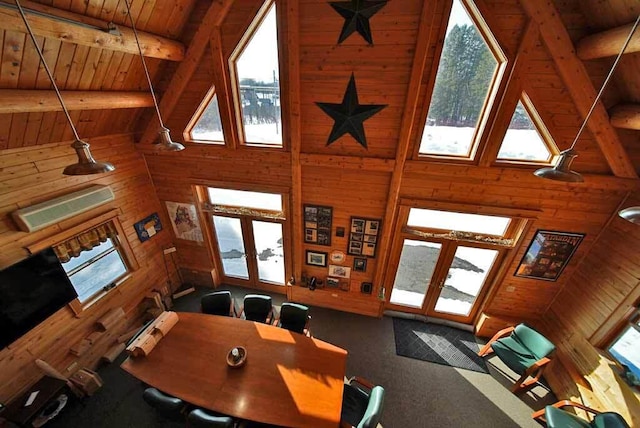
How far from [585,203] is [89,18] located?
22.3ft

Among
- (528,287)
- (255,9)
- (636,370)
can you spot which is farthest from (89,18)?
(636,370)

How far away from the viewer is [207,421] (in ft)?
8.63

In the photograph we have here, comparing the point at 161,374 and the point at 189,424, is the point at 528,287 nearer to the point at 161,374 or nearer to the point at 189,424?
the point at 189,424

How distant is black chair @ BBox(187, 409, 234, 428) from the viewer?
2.62 metres

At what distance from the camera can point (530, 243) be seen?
3998 mm

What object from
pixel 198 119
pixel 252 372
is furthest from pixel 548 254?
pixel 198 119

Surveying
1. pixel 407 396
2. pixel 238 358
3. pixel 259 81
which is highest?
pixel 259 81

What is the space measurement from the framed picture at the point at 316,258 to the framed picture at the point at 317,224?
23 centimetres

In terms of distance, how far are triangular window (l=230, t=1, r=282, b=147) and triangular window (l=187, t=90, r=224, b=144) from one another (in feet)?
1.43

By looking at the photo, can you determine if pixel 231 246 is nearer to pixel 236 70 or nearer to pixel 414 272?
pixel 236 70

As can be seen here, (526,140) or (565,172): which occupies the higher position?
(526,140)

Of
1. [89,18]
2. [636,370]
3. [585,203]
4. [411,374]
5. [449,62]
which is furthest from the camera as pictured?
[411,374]

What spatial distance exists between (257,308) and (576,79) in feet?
17.8

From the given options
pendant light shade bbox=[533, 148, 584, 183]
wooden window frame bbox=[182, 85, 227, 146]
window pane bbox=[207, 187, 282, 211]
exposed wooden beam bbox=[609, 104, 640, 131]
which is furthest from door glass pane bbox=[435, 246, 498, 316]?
wooden window frame bbox=[182, 85, 227, 146]
